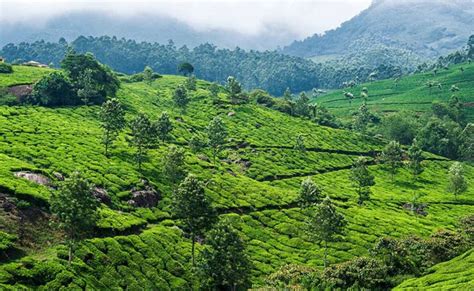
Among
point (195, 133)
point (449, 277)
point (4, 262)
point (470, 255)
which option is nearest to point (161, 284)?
point (4, 262)

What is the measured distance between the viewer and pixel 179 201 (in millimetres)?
87312

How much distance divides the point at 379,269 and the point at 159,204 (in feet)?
167

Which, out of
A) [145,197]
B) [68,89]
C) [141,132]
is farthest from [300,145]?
[145,197]

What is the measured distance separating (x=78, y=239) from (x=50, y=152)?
1851 inches

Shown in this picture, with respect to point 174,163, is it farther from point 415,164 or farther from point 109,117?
point 415,164

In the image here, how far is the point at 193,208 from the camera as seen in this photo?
87062mm

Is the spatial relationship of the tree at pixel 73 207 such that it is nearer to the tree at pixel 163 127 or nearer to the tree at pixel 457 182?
the tree at pixel 163 127

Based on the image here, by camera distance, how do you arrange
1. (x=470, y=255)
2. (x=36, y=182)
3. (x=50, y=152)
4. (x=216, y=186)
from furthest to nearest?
(x=216, y=186) → (x=50, y=152) → (x=36, y=182) → (x=470, y=255)

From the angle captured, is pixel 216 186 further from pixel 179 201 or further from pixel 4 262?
pixel 4 262

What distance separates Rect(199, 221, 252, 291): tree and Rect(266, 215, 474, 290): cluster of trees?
17.7ft

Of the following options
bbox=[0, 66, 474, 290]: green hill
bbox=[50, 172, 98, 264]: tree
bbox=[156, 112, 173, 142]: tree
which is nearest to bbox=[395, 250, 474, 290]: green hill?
bbox=[0, 66, 474, 290]: green hill

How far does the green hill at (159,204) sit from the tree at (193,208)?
797cm

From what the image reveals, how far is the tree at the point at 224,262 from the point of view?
79812 mm

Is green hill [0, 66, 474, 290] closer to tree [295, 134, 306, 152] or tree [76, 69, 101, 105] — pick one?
tree [295, 134, 306, 152]
